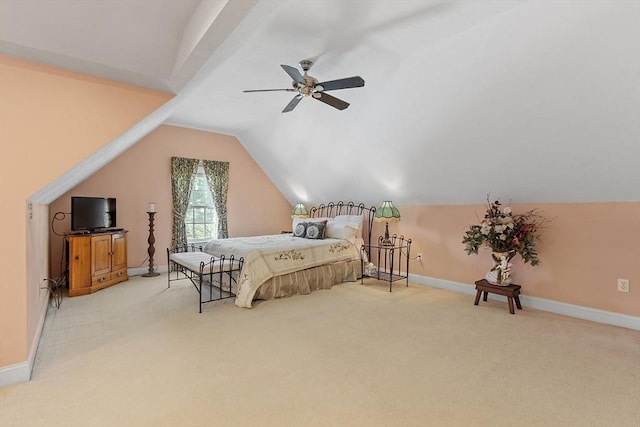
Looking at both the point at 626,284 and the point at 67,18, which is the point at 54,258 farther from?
the point at 626,284

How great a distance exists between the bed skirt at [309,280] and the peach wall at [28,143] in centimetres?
239

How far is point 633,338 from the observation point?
308 cm

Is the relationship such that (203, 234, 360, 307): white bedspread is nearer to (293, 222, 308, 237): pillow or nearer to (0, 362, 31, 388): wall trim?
(293, 222, 308, 237): pillow

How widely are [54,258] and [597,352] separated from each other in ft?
23.1

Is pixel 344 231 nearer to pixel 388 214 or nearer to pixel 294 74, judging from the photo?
pixel 388 214

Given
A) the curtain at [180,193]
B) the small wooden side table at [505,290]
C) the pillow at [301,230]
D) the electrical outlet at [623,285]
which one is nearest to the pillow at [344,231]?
the pillow at [301,230]

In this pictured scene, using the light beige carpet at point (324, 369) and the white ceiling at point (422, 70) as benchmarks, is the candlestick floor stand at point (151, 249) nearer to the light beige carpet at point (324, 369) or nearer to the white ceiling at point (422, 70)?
the light beige carpet at point (324, 369)

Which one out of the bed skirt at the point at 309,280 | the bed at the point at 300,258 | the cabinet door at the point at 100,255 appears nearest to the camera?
the bed at the point at 300,258

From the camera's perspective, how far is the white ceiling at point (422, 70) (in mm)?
1967

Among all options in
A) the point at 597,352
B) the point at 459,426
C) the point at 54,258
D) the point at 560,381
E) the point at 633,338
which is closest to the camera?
the point at 459,426

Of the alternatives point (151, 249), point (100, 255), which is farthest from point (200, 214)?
point (100, 255)

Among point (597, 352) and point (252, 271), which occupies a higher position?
point (252, 271)

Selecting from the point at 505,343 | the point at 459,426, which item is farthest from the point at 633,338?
the point at 459,426

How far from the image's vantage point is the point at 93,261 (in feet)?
14.6
